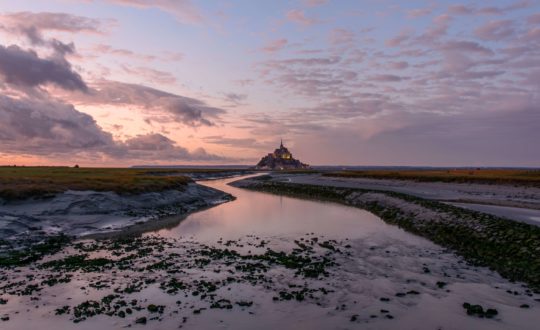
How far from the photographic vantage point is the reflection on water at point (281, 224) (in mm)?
35094

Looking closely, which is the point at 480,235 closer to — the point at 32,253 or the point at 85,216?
the point at 32,253

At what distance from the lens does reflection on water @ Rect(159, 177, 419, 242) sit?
A: 115 feet

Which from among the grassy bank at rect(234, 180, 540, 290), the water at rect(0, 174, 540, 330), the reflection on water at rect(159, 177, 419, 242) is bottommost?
the reflection on water at rect(159, 177, 419, 242)

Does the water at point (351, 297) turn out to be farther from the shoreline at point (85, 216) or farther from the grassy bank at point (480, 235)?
the shoreline at point (85, 216)

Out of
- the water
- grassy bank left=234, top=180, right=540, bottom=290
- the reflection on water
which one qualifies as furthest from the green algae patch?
grassy bank left=234, top=180, right=540, bottom=290

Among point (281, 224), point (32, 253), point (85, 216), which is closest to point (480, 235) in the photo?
point (281, 224)

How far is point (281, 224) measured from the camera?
4081cm

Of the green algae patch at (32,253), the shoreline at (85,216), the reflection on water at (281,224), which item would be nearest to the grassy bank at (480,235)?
the reflection on water at (281,224)

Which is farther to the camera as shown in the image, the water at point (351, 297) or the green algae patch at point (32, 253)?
the green algae patch at point (32, 253)

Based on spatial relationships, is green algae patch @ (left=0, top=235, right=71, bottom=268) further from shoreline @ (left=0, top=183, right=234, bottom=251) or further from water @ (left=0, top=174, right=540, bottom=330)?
water @ (left=0, top=174, right=540, bottom=330)

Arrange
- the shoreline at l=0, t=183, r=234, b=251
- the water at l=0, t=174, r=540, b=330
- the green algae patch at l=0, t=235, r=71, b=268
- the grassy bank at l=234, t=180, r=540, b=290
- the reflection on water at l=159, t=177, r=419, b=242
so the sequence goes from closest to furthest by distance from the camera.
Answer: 1. the water at l=0, t=174, r=540, b=330
2. the grassy bank at l=234, t=180, r=540, b=290
3. the green algae patch at l=0, t=235, r=71, b=268
4. the shoreline at l=0, t=183, r=234, b=251
5. the reflection on water at l=159, t=177, r=419, b=242

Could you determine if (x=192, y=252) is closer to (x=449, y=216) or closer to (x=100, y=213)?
(x=100, y=213)

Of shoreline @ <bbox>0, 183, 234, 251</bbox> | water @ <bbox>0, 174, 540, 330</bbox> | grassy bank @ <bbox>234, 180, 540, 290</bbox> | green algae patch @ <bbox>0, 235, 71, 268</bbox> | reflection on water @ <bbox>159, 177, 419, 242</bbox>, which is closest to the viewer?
water @ <bbox>0, 174, 540, 330</bbox>

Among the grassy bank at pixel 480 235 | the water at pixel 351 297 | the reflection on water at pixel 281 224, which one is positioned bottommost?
the reflection on water at pixel 281 224
